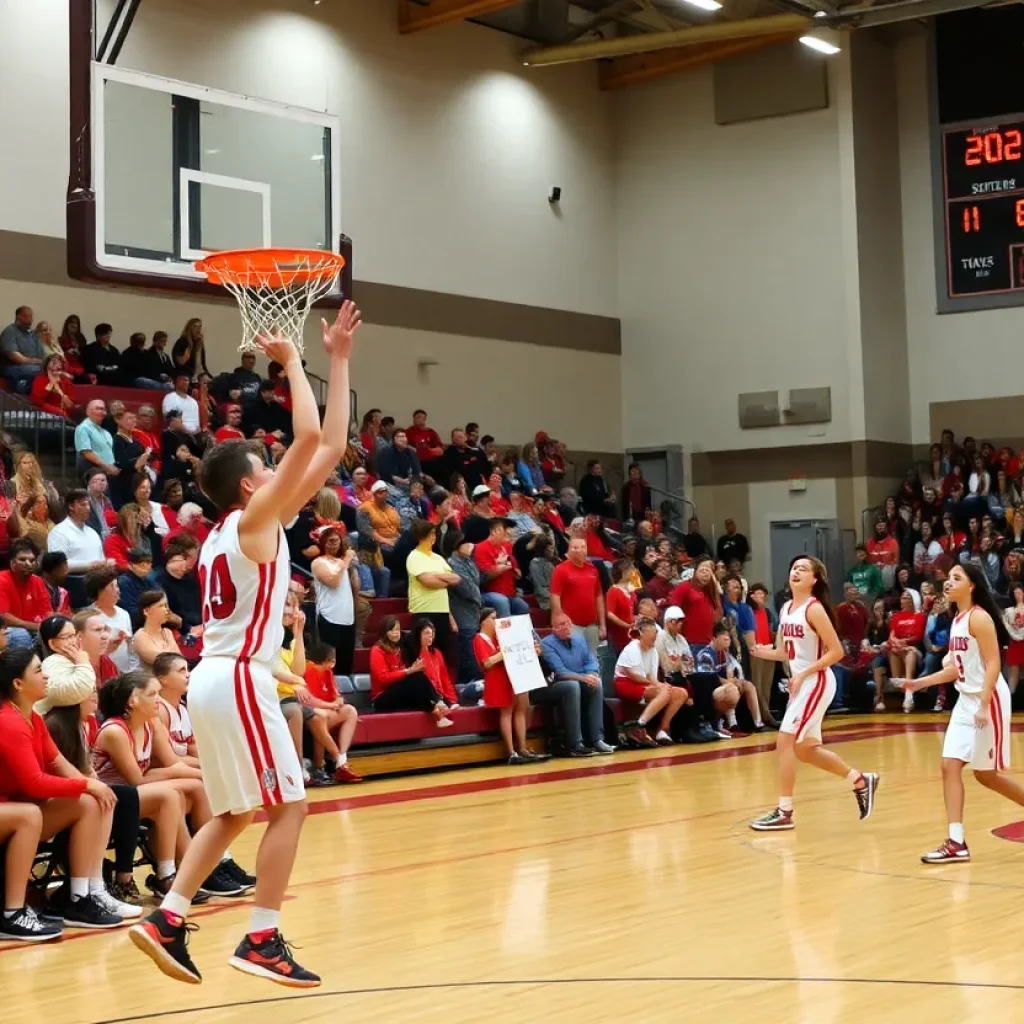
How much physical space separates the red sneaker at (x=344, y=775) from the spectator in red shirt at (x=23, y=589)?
8.68ft

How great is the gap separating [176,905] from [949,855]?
4656 mm

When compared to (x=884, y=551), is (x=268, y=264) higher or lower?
higher

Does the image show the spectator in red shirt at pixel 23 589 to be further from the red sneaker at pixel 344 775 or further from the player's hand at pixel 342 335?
the player's hand at pixel 342 335

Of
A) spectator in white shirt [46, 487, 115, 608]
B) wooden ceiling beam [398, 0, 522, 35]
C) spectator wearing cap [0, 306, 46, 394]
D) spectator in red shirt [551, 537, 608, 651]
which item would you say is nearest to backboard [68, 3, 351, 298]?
spectator in white shirt [46, 487, 115, 608]

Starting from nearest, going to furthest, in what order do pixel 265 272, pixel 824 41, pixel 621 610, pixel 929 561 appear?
pixel 265 272, pixel 621 610, pixel 929 561, pixel 824 41

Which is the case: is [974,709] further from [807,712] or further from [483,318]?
[483,318]

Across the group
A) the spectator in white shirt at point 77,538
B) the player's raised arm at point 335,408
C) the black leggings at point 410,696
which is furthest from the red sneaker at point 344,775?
the player's raised arm at point 335,408

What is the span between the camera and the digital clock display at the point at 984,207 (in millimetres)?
22781

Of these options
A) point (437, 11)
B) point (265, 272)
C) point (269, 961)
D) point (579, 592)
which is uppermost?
point (437, 11)

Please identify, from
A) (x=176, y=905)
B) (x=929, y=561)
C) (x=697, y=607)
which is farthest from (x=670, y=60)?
(x=176, y=905)

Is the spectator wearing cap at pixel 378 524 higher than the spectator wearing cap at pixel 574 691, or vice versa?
the spectator wearing cap at pixel 378 524

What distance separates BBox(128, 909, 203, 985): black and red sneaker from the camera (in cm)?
485

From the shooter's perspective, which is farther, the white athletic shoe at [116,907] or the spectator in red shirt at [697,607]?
the spectator in red shirt at [697,607]

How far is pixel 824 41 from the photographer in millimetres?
22594
